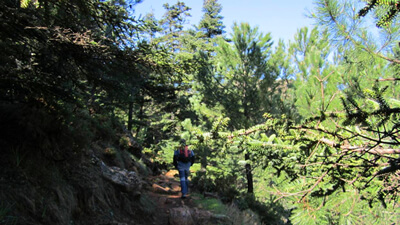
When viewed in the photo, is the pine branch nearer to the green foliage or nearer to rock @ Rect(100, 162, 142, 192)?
the green foliage

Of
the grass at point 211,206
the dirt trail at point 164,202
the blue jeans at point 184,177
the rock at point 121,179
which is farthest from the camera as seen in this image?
the blue jeans at point 184,177

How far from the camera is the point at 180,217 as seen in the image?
234 inches

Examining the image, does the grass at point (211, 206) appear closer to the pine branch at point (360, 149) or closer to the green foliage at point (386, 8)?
the pine branch at point (360, 149)

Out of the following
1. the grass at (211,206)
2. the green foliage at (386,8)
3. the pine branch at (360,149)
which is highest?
the green foliage at (386,8)

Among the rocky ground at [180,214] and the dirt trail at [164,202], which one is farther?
the dirt trail at [164,202]

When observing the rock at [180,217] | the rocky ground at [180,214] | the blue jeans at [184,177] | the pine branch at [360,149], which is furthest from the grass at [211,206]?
the pine branch at [360,149]

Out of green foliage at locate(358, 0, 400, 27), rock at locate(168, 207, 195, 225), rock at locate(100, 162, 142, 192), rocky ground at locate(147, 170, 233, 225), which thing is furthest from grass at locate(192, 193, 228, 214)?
green foliage at locate(358, 0, 400, 27)

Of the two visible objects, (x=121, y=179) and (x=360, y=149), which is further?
(x=121, y=179)

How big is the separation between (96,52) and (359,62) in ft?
14.2

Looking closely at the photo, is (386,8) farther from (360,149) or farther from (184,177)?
(184,177)

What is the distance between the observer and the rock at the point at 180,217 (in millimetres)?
5883

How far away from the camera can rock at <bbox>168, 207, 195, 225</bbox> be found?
588 centimetres

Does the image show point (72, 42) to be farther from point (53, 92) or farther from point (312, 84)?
point (312, 84)

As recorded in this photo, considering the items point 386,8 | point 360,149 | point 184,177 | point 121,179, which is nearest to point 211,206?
point 184,177
